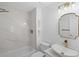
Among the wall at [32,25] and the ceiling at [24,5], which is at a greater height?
the ceiling at [24,5]

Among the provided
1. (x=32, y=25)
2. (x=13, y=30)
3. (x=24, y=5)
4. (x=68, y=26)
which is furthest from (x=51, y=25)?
(x=13, y=30)

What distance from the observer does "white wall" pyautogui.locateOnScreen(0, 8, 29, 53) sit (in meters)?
1.42

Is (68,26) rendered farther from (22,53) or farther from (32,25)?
(22,53)

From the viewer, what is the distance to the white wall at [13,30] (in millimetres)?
1422

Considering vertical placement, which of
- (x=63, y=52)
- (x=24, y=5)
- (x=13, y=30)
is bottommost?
(x=63, y=52)

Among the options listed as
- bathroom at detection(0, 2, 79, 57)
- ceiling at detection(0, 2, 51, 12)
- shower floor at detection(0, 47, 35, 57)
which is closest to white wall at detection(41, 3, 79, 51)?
bathroom at detection(0, 2, 79, 57)

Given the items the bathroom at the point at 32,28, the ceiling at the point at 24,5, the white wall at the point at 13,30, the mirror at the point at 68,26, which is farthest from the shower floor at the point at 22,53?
the ceiling at the point at 24,5

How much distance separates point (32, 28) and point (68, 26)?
67cm

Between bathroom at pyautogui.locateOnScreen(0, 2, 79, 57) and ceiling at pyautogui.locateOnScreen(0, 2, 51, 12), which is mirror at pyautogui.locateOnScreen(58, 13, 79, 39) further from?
ceiling at pyautogui.locateOnScreen(0, 2, 51, 12)

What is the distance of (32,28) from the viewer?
1.38 m

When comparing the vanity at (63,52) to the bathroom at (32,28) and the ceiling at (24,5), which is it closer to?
the bathroom at (32,28)

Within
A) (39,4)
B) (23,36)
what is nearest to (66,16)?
(39,4)

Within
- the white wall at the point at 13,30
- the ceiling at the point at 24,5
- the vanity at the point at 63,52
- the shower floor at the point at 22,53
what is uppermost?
the ceiling at the point at 24,5

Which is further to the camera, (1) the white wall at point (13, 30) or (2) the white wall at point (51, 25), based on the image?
(1) the white wall at point (13, 30)
